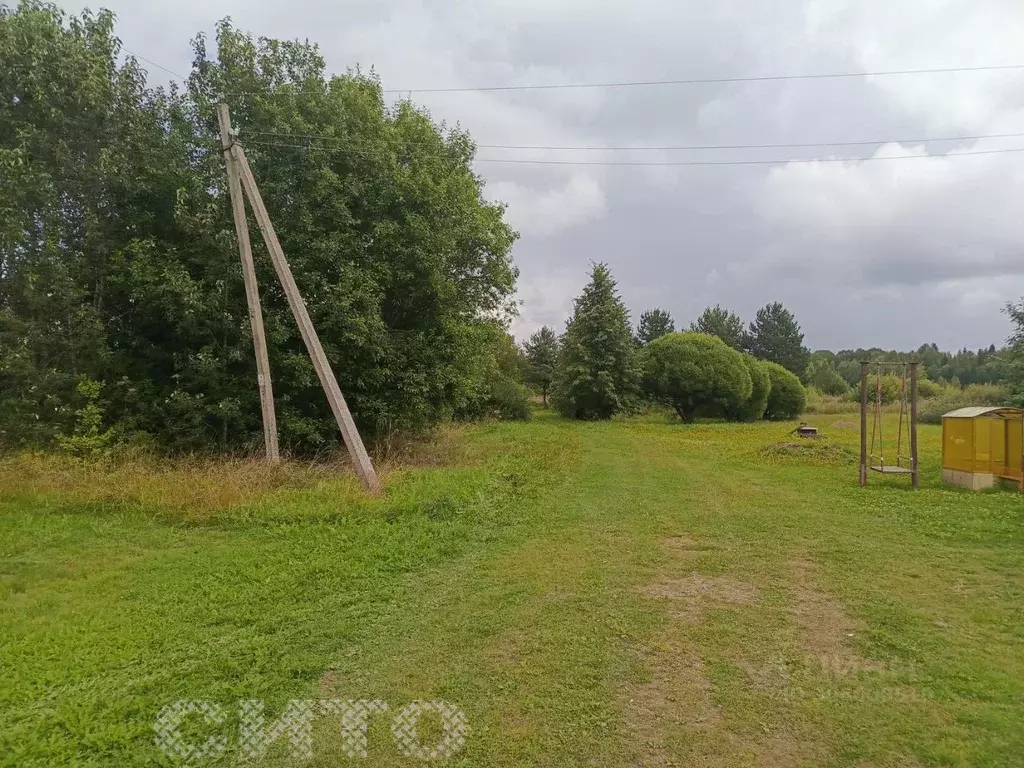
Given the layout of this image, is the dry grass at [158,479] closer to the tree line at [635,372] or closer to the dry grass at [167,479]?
the dry grass at [167,479]

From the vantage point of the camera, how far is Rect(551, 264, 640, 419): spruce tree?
31.3 metres

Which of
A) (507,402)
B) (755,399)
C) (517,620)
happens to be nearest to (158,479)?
(517,620)

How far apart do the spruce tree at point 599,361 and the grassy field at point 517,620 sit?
21399mm

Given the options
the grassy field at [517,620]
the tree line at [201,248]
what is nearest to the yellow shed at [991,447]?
the grassy field at [517,620]

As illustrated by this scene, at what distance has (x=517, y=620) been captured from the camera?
15.9 ft

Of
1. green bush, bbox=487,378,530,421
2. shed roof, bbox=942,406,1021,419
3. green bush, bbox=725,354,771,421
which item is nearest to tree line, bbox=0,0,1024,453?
shed roof, bbox=942,406,1021,419

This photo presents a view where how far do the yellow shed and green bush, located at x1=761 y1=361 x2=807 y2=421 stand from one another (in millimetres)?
29191

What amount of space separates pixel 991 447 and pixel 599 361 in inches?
828

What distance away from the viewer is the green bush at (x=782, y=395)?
3953cm

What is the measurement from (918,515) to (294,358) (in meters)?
11.0

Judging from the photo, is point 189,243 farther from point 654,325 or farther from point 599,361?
point 654,325

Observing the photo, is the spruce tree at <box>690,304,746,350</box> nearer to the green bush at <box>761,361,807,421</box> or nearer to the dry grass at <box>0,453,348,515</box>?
the green bush at <box>761,361,807,421</box>

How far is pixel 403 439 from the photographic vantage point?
14883 mm

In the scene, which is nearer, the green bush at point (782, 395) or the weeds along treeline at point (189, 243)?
the weeds along treeline at point (189, 243)
